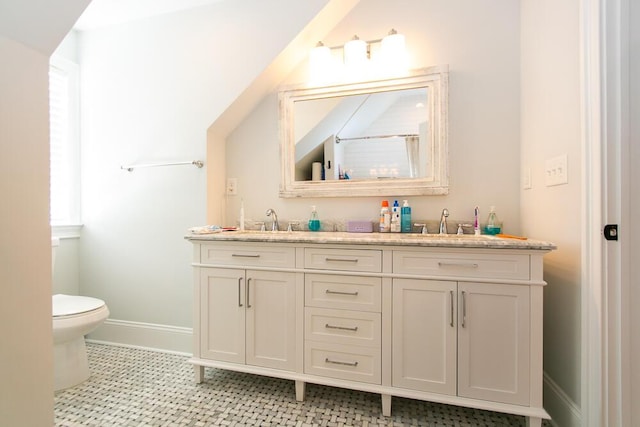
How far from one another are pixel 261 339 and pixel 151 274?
115 cm

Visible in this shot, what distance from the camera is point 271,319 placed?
1616 millimetres

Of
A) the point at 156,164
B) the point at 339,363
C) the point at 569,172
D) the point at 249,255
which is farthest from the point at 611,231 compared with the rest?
the point at 156,164

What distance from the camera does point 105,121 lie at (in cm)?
234

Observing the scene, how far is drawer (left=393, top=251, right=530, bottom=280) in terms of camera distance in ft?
4.30

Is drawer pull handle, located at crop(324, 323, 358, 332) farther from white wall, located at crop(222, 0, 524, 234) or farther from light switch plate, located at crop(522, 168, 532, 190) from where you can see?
light switch plate, located at crop(522, 168, 532, 190)

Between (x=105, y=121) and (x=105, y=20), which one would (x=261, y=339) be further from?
(x=105, y=20)

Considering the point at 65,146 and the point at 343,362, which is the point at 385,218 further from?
the point at 65,146

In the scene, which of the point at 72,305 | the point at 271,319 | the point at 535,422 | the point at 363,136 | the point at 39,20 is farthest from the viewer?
the point at 363,136

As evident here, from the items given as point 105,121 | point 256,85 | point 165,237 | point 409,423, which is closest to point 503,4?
point 256,85

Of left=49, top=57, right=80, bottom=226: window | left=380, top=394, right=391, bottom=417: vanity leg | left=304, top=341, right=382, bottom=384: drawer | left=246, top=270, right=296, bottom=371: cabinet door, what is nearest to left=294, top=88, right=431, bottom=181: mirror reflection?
left=246, top=270, right=296, bottom=371: cabinet door

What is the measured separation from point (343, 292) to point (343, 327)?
17 cm

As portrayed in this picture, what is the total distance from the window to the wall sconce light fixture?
6.26ft

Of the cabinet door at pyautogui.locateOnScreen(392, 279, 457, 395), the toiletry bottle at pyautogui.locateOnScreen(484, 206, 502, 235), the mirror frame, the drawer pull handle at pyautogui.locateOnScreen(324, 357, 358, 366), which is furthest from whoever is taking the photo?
the mirror frame

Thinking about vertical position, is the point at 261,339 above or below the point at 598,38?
below
